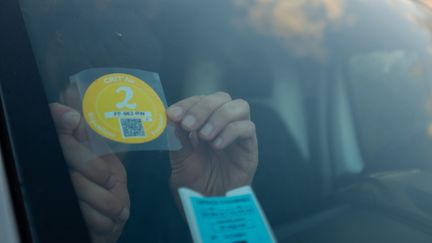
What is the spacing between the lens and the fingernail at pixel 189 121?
1199mm

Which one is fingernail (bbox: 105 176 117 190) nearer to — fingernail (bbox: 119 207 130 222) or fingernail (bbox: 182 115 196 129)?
fingernail (bbox: 119 207 130 222)

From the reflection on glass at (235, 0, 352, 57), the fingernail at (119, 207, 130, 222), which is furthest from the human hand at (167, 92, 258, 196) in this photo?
the reflection on glass at (235, 0, 352, 57)

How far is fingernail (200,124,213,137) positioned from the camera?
1.20 metres

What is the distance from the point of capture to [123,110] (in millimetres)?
1132

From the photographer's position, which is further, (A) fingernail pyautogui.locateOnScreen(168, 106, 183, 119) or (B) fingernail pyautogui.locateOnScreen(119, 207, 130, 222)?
(A) fingernail pyautogui.locateOnScreen(168, 106, 183, 119)

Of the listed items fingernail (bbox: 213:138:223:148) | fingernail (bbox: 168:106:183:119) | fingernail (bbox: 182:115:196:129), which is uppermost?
fingernail (bbox: 168:106:183:119)

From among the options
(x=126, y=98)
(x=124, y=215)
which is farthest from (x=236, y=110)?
(x=124, y=215)

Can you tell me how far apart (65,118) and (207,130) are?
0.29 meters

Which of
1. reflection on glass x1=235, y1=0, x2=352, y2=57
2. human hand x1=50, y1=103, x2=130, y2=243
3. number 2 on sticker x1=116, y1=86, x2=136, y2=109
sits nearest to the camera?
human hand x1=50, y1=103, x2=130, y2=243

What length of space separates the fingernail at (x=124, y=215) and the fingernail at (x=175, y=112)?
23cm

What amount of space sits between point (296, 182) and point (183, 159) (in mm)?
287

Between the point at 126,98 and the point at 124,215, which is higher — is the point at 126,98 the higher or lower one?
the higher one

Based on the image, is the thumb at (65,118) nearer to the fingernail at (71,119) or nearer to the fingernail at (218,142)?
the fingernail at (71,119)

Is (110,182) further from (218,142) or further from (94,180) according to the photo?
(218,142)
